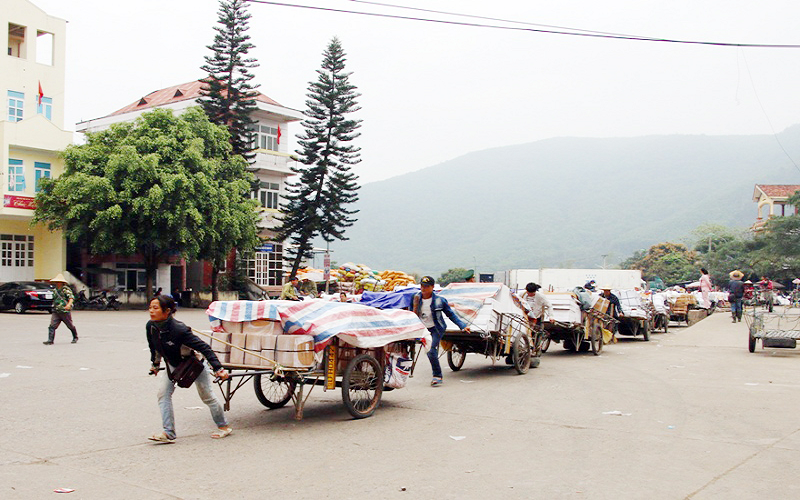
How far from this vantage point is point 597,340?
689 inches

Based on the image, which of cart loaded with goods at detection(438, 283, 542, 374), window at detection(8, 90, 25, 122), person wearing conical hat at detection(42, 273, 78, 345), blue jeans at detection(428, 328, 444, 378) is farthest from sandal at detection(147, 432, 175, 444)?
window at detection(8, 90, 25, 122)

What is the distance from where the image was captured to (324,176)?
46438 millimetres

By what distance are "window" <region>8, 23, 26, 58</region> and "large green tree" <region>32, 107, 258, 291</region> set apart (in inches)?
343

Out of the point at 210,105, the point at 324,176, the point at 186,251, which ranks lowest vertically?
the point at 186,251

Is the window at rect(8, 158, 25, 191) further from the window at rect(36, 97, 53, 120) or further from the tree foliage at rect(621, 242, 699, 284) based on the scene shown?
the tree foliage at rect(621, 242, 699, 284)

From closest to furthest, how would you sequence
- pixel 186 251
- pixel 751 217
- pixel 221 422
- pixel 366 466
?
pixel 366 466 → pixel 221 422 → pixel 186 251 → pixel 751 217

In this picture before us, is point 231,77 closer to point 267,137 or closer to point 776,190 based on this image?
point 267,137

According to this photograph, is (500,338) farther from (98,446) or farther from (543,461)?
(98,446)

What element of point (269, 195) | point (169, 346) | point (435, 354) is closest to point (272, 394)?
point (169, 346)

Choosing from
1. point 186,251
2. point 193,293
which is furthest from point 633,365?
point 193,293

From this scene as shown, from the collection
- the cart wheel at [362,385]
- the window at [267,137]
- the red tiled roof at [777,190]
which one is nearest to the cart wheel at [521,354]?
the cart wheel at [362,385]

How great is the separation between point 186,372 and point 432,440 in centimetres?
260

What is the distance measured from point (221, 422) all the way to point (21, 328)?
17.4m

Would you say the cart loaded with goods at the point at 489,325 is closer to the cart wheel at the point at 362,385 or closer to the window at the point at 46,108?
the cart wheel at the point at 362,385
